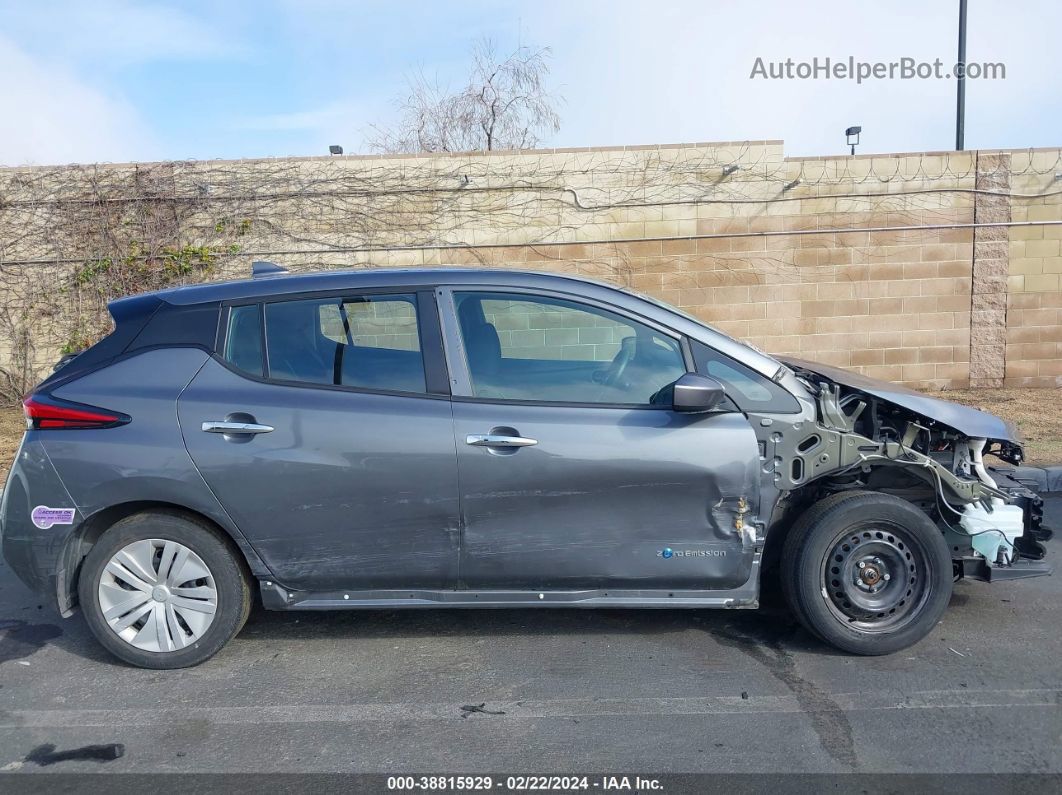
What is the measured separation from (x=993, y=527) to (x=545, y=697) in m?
2.29

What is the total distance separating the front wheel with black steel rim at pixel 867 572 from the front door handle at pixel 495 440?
1338mm

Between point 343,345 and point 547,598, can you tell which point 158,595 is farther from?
point 547,598

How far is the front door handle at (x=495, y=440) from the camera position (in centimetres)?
383

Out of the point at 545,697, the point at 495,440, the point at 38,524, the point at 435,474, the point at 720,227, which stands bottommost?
the point at 545,697

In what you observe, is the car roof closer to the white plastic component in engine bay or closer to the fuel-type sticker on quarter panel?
the fuel-type sticker on quarter panel

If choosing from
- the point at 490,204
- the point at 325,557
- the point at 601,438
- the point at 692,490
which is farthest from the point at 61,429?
the point at 490,204

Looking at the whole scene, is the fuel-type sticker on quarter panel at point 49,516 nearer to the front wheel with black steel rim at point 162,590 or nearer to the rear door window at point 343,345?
the front wheel with black steel rim at point 162,590

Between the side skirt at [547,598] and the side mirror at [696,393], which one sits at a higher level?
the side mirror at [696,393]

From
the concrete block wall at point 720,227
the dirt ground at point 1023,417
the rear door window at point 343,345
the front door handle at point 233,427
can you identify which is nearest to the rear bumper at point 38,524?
the front door handle at point 233,427

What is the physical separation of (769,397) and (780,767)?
5.19 ft

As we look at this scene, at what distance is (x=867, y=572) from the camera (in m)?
4.05

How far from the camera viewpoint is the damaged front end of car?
402 centimetres

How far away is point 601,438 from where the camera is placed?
12.7 feet

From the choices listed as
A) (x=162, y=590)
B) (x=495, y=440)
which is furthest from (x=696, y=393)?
(x=162, y=590)
